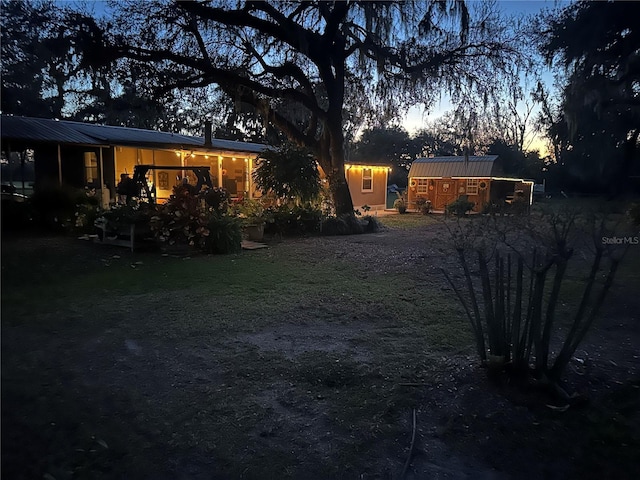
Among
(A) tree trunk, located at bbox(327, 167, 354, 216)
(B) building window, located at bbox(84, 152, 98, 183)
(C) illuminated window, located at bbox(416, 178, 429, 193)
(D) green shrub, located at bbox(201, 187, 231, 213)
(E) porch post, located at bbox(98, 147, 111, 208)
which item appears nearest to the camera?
(D) green shrub, located at bbox(201, 187, 231, 213)

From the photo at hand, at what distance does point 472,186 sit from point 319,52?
11514mm

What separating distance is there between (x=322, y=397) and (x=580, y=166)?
58.3ft

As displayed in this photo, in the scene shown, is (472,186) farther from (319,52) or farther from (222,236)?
(222,236)

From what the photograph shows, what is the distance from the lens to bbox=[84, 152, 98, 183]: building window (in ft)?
46.1

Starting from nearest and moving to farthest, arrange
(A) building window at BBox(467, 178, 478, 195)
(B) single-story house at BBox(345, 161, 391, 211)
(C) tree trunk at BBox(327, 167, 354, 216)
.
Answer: (C) tree trunk at BBox(327, 167, 354, 216), (B) single-story house at BBox(345, 161, 391, 211), (A) building window at BBox(467, 178, 478, 195)

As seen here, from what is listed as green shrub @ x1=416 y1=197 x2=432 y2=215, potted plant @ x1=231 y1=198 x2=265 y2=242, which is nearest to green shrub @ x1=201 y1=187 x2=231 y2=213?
potted plant @ x1=231 y1=198 x2=265 y2=242

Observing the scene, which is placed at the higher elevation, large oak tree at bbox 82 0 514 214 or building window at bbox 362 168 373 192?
large oak tree at bbox 82 0 514 214

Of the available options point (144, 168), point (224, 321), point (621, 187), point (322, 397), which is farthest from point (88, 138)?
point (621, 187)

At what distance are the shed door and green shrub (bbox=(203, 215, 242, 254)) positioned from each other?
46.8ft

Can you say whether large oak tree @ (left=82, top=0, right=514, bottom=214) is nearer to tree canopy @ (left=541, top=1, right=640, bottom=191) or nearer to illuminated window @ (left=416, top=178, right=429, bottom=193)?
tree canopy @ (left=541, top=1, right=640, bottom=191)

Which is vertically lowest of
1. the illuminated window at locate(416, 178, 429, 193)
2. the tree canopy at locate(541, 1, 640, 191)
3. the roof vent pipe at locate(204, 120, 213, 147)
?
the illuminated window at locate(416, 178, 429, 193)

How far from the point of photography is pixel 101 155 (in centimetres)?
1317

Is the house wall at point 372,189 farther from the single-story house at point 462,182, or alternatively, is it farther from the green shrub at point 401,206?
the single-story house at point 462,182

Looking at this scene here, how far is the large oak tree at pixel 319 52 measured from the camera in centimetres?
991
